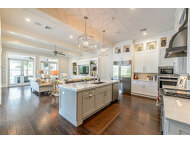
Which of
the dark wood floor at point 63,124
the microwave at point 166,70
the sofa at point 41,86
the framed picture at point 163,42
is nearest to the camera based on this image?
the dark wood floor at point 63,124

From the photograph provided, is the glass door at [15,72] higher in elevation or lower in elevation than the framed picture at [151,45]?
lower

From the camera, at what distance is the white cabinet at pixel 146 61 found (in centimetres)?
388

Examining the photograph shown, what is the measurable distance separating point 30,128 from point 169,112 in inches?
104

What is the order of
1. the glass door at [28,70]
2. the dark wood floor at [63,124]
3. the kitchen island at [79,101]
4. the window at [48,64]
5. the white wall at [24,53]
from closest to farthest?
the dark wood floor at [63,124] < the kitchen island at [79,101] < the white wall at [24,53] < the glass door at [28,70] < the window at [48,64]

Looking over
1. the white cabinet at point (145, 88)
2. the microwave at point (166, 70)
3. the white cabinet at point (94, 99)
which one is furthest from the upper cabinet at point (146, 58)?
the white cabinet at point (94, 99)

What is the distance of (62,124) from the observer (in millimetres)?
1953

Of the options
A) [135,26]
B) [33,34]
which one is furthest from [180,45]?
[33,34]

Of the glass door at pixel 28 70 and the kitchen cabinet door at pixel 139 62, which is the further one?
the glass door at pixel 28 70

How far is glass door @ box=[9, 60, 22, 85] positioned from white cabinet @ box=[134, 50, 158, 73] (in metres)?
9.21

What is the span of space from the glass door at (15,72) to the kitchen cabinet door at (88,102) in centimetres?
775

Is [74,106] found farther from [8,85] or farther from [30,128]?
[8,85]

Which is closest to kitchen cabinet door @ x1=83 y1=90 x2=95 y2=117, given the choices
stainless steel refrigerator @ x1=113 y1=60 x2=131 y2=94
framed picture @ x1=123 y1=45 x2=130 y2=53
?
stainless steel refrigerator @ x1=113 y1=60 x2=131 y2=94

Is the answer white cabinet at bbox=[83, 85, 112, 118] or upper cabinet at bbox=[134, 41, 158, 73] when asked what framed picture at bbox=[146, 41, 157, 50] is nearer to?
upper cabinet at bbox=[134, 41, 158, 73]

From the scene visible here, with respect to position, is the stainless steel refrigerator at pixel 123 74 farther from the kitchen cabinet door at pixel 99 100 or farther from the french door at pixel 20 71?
the french door at pixel 20 71
